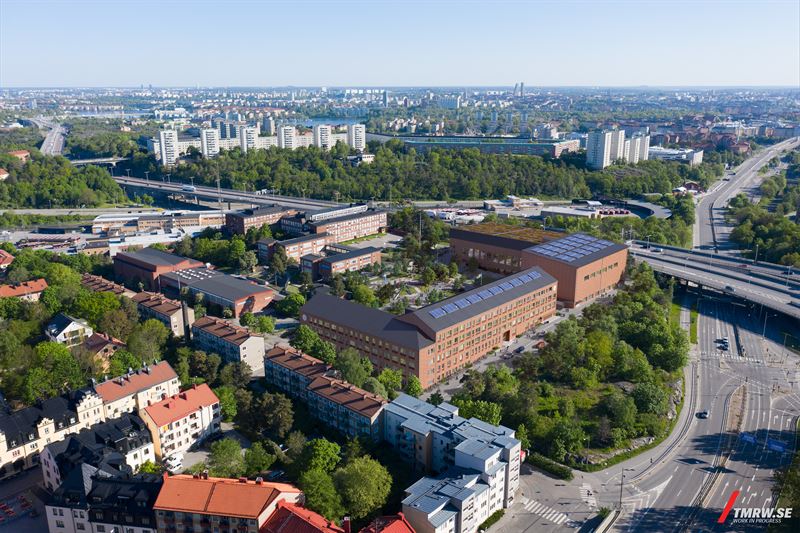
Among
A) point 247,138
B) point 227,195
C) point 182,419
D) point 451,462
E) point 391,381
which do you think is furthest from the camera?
point 247,138

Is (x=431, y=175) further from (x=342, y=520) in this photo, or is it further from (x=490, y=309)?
(x=342, y=520)

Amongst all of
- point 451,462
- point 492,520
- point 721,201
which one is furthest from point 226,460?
point 721,201

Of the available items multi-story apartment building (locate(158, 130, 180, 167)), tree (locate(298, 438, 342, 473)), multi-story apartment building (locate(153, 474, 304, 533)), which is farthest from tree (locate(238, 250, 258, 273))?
multi-story apartment building (locate(158, 130, 180, 167))

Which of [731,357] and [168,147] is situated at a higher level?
[168,147]

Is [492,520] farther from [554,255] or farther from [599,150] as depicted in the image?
[599,150]

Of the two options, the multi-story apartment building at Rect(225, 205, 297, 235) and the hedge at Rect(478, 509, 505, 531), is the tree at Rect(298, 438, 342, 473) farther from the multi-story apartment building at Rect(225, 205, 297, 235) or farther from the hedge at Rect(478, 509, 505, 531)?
the multi-story apartment building at Rect(225, 205, 297, 235)

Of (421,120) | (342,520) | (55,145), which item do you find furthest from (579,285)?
(421,120)

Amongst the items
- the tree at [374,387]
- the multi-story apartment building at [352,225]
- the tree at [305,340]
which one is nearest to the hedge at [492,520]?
the tree at [374,387]
